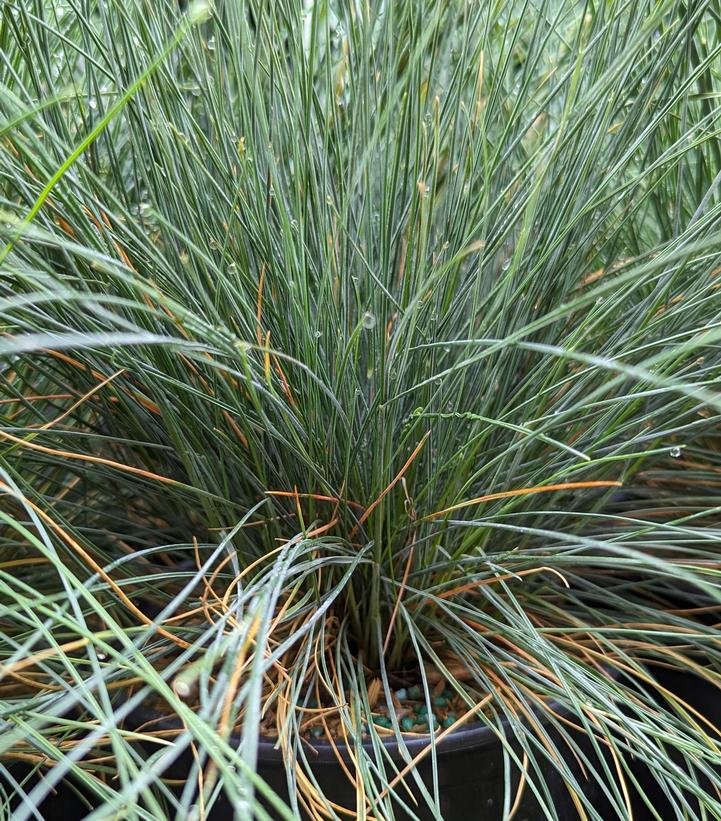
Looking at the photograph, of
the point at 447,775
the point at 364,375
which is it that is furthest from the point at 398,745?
the point at 364,375

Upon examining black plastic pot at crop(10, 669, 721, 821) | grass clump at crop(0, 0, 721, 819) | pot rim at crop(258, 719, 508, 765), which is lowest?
black plastic pot at crop(10, 669, 721, 821)

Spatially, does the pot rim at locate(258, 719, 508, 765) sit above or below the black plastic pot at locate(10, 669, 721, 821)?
above

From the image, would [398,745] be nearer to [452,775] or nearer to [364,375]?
[452,775]

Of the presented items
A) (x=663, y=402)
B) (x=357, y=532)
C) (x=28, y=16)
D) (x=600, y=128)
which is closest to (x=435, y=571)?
(x=357, y=532)

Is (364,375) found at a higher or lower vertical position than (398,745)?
higher

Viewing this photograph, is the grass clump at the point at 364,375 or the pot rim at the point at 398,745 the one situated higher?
the grass clump at the point at 364,375

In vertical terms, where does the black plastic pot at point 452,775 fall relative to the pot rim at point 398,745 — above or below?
below

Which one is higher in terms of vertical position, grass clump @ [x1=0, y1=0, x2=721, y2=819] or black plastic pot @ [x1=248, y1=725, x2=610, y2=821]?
grass clump @ [x1=0, y1=0, x2=721, y2=819]

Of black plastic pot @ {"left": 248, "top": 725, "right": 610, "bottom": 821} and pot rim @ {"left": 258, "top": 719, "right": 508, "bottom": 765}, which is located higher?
pot rim @ {"left": 258, "top": 719, "right": 508, "bottom": 765}

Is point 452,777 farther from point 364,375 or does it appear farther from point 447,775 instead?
point 364,375

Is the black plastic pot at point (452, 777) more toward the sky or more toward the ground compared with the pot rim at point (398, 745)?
more toward the ground

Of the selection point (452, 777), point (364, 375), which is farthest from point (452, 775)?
point (364, 375)

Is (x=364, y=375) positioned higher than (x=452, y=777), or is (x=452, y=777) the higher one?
(x=364, y=375)

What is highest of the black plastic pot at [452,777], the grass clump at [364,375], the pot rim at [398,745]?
the grass clump at [364,375]
